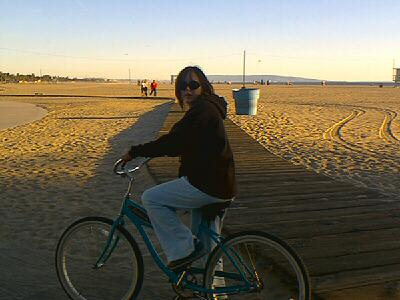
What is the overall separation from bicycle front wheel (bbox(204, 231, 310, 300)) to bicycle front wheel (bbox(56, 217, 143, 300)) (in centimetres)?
56

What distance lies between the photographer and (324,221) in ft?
14.9

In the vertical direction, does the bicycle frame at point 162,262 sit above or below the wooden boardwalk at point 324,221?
above

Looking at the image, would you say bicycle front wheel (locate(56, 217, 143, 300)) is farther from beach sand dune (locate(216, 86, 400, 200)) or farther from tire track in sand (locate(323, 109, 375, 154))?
tire track in sand (locate(323, 109, 375, 154))

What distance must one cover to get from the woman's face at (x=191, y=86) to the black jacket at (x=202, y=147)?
0.08 meters

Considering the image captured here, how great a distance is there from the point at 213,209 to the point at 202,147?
1.43 feet

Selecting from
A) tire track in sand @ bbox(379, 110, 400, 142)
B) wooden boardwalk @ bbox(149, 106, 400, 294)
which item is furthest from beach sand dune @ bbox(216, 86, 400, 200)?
wooden boardwalk @ bbox(149, 106, 400, 294)

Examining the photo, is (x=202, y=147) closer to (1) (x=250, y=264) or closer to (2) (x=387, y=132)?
(1) (x=250, y=264)

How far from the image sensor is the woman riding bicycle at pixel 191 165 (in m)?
2.62

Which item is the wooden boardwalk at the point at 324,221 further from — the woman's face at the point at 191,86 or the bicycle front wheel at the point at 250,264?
the woman's face at the point at 191,86

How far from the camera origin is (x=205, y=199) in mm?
2709

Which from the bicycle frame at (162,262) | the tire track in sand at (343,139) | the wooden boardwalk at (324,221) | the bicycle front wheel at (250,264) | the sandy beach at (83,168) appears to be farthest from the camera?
the tire track in sand at (343,139)

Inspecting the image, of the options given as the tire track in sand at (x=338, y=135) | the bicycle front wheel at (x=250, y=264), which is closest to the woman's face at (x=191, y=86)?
the bicycle front wheel at (x=250, y=264)

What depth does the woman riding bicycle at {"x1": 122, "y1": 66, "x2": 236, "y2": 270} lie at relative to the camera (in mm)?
2621

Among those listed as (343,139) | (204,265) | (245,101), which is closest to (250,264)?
(204,265)
